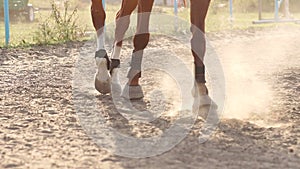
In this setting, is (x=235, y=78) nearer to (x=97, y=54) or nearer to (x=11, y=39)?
(x=97, y=54)

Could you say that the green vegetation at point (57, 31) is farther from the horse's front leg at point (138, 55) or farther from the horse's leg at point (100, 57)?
the horse's front leg at point (138, 55)

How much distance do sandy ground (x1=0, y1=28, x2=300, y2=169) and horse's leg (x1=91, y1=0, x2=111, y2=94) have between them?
Answer: 0.25ft

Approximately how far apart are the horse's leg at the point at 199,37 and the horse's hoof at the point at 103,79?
0.74m

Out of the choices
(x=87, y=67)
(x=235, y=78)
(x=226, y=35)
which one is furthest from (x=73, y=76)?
(x=226, y=35)

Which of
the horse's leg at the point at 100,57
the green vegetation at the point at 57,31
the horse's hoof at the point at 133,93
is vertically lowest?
the green vegetation at the point at 57,31

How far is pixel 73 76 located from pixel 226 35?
5.16 m

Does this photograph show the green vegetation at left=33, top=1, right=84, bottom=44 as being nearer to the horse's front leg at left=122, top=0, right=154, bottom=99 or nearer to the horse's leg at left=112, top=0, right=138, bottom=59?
the horse's leg at left=112, top=0, right=138, bottom=59

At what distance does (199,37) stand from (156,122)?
2.16 ft

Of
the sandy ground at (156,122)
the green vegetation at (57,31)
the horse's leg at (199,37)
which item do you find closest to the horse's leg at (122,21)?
the sandy ground at (156,122)

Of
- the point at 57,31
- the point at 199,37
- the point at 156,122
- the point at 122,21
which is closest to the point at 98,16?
the point at 122,21

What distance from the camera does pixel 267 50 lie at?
7.14 metres

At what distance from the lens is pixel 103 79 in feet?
13.2

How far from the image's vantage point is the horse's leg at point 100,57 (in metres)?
4.05

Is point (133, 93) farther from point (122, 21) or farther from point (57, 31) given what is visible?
point (57, 31)
